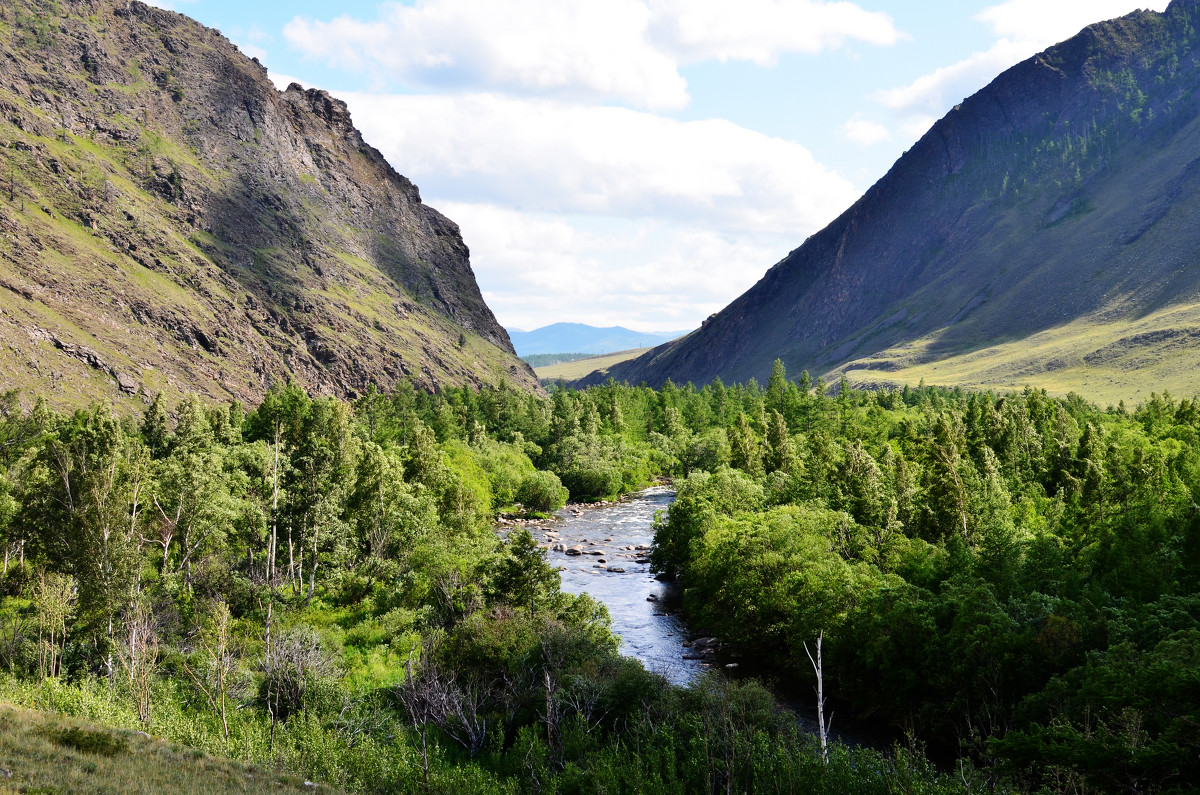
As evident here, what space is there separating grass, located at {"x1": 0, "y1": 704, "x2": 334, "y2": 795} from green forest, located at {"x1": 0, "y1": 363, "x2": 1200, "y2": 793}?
372cm

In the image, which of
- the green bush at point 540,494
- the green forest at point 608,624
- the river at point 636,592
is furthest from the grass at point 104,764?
the green bush at point 540,494

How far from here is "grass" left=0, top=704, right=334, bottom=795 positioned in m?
28.1

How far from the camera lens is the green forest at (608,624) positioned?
34.3 meters

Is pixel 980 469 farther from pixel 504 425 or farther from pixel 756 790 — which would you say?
pixel 504 425

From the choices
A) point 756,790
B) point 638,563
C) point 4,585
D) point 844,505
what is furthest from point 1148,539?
point 4,585

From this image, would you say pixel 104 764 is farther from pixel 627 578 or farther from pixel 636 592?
pixel 627 578

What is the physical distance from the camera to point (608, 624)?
181ft

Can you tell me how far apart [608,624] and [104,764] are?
3130 centimetres

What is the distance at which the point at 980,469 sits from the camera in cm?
7938

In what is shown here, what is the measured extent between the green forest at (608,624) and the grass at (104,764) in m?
3.72

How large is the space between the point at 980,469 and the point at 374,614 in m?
59.0

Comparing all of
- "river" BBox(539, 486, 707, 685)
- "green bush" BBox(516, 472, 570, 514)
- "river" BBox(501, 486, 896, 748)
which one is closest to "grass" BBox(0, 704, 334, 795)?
"river" BBox(539, 486, 707, 685)

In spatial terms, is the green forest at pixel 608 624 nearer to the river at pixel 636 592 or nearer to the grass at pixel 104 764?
the river at pixel 636 592

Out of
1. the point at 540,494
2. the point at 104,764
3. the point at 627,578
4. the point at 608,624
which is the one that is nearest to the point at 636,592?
the point at 627,578
